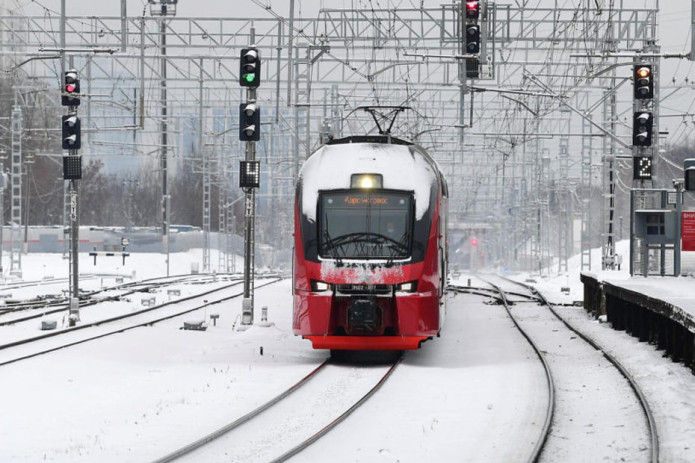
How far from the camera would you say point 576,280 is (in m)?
52.4

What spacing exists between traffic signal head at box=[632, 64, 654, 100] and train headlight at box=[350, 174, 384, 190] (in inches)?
389

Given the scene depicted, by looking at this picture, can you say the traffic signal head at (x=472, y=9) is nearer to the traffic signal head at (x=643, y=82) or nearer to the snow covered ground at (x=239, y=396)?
the traffic signal head at (x=643, y=82)

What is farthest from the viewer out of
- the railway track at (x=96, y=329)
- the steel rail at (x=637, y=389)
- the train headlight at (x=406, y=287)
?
the railway track at (x=96, y=329)

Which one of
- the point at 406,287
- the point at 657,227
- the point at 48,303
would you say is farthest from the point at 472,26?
the point at 48,303

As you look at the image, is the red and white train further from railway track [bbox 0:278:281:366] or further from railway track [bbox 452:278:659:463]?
railway track [bbox 0:278:281:366]

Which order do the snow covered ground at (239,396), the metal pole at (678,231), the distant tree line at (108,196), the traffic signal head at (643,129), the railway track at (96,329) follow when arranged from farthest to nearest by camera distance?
1. the distant tree line at (108,196)
2. the traffic signal head at (643,129)
3. the metal pole at (678,231)
4. the railway track at (96,329)
5. the snow covered ground at (239,396)

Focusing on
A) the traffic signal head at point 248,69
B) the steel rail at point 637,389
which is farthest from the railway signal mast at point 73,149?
the steel rail at point 637,389

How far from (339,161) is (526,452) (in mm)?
7755

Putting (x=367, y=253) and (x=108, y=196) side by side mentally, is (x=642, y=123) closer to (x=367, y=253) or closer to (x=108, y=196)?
(x=367, y=253)

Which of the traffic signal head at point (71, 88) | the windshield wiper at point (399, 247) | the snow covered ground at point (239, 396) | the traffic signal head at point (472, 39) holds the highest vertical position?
the traffic signal head at point (472, 39)

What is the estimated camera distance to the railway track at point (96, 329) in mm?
18934

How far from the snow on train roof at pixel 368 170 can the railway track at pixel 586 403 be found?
3392 millimetres

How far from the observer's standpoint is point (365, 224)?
55.9 ft

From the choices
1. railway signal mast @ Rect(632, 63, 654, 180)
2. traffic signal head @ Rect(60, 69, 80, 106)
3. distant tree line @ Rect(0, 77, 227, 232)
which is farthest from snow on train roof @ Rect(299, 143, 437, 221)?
distant tree line @ Rect(0, 77, 227, 232)
